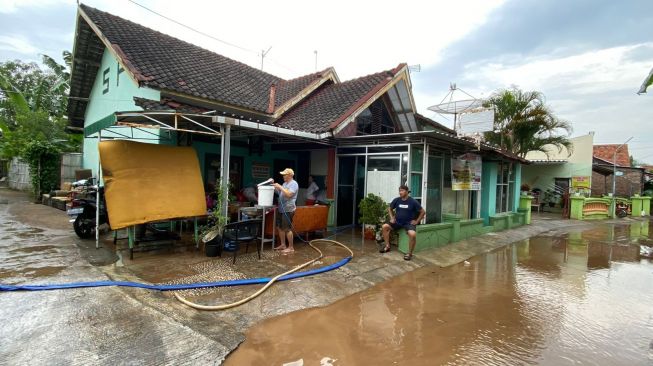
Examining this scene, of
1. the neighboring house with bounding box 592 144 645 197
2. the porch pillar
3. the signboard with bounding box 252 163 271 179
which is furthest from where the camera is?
the neighboring house with bounding box 592 144 645 197

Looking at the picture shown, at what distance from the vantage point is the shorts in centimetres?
697

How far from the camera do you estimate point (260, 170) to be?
10828mm

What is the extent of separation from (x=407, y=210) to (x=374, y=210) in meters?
1.14

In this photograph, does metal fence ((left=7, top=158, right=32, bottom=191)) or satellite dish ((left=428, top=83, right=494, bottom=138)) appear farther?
metal fence ((left=7, top=158, right=32, bottom=191))

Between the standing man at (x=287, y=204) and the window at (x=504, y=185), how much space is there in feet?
31.8

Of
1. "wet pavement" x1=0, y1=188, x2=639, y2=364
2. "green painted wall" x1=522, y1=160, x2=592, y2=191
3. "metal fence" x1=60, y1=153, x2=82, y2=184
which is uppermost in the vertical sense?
"green painted wall" x1=522, y1=160, x2=592, y2=191

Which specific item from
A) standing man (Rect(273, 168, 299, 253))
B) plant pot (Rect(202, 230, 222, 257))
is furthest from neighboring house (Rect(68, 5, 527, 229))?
plant pot (Rect(202, 230, 222, 257))

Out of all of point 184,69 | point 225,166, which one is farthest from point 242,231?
point 184,69

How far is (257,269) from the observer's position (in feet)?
19.2

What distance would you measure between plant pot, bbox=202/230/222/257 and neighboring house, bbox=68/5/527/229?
7.24ft

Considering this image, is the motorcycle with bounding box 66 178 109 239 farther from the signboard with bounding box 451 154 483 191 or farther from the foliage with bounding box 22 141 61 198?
the signboard with bounding box 451 154 483 191

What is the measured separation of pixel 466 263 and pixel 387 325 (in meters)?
4.41

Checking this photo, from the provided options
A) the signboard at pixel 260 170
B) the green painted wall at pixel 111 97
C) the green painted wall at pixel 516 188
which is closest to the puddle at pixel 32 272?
the green painted wall at pixel 111 97

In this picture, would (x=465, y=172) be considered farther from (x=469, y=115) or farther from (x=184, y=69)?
(x=184, y=69)
